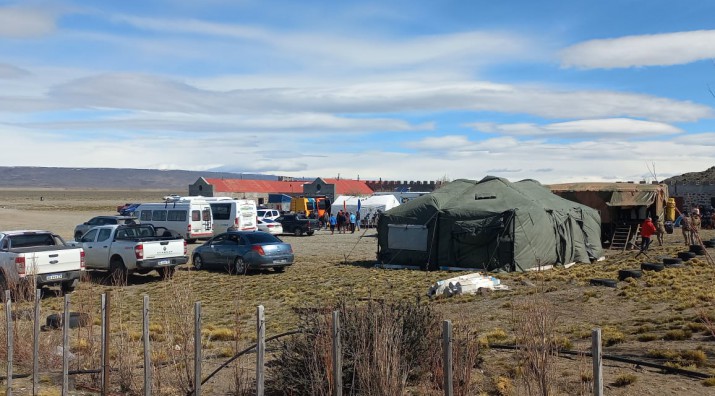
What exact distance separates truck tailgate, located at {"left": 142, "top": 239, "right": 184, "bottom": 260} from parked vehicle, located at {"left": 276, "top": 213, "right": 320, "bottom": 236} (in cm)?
2032

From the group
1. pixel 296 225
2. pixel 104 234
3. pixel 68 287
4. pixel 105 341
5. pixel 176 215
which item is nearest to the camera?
pixel 105 341

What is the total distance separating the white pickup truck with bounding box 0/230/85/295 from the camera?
17047 mm

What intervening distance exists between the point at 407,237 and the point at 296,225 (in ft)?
61.6

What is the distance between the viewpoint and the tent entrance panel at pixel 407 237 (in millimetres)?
23562

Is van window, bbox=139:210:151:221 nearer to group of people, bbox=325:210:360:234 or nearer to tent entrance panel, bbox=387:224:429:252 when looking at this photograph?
group of people, bbox=325:210:360:234

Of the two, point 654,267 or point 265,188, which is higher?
point 265,188

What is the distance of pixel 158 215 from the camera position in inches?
1364

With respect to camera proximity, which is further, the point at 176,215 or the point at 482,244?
the point at 176,215

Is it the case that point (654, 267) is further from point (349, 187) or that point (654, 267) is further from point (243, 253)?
point (349, 187)

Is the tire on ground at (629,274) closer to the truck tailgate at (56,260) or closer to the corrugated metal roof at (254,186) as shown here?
Result: the truck tailgate at (56,260)

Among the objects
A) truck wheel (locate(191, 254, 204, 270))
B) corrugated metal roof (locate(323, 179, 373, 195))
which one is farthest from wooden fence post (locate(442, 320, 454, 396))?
corrugated metal roof (locate(323, 179, 373, 195))

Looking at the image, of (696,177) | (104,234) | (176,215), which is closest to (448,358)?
(104,234)

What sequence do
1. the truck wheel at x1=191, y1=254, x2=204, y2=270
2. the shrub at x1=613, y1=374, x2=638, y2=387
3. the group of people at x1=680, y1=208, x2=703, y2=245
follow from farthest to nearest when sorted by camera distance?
the truck wheel at x1=191, y1=254, x2=204, y2=270
the shrub at x1=613, y1=374, x2=638, y2=387
the group of people at x1=680, y1=208, x2=703, y2=245

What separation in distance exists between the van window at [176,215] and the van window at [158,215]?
0.30 metres
